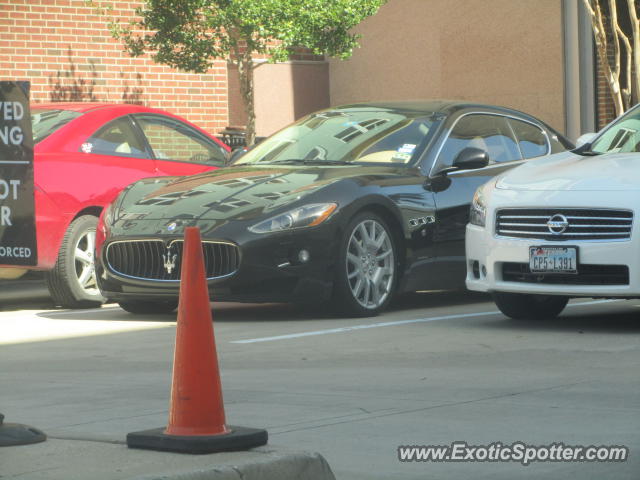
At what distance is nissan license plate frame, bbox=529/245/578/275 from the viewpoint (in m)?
8.45

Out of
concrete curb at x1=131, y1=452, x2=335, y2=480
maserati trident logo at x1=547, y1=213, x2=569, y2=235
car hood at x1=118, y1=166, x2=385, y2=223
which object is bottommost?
concrete curb at x1=131, y1=452, x2=335, y2=480

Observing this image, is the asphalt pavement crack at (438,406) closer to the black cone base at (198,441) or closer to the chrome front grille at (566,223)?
the black cone base at (198,441)

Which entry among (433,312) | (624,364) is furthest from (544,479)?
(433,312)

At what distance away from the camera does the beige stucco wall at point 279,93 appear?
28.0 m

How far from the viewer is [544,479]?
4633 millimetres

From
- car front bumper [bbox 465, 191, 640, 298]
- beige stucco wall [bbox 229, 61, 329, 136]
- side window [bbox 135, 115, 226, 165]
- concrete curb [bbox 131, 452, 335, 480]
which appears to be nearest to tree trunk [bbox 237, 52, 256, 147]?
beige stucco wall [bbox 229, 61, 329, 136]

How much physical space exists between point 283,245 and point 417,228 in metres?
1.20

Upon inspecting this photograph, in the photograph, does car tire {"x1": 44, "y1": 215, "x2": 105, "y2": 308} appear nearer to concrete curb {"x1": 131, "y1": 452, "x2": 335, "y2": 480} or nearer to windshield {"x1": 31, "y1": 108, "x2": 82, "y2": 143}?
windshield {"x1": 31, "y1": 108, "x2": 82, "y2": 143}

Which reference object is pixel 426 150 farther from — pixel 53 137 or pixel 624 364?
pixel 624 364

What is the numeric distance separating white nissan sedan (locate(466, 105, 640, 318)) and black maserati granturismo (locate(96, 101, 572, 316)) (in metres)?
0.85

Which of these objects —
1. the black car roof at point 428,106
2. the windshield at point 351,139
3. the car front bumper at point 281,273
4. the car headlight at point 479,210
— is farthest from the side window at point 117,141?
the car headlight at point 479,210

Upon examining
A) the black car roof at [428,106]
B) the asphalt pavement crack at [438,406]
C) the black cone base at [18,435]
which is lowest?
the asphalt pavement crack at [438,406]

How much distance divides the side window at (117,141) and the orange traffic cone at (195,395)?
247 inches

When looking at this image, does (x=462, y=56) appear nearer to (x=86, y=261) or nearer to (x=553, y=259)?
(x=86, y=261)
